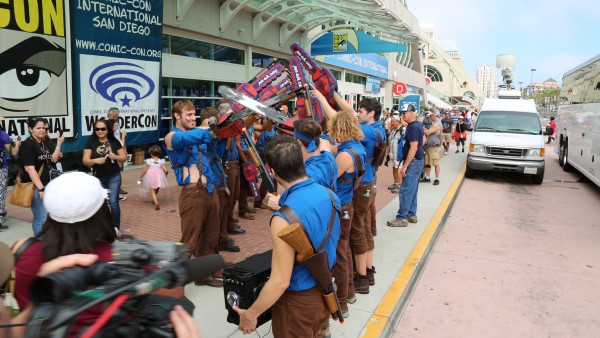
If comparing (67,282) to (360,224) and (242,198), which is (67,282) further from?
(242,198)

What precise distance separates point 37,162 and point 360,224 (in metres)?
4.04

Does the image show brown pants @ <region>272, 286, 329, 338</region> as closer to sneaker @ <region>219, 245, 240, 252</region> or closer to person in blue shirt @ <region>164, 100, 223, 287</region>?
person in blue shirt @ <region>164, 100, 223, 287</region>

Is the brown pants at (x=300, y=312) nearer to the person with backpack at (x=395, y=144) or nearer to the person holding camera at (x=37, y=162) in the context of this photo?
the person holding camera at (x=37, y=162)

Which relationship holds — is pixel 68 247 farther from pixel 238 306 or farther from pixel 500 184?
pixel 500 184

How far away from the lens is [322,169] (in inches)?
122

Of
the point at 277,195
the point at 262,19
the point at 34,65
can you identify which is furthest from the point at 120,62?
the point at 277,195

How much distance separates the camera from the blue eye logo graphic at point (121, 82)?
31.6 ft

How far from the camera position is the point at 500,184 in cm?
1148

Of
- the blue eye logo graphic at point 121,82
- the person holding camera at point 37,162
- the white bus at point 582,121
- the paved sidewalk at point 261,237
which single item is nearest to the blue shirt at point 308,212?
the paved sidewalk at point 261,237

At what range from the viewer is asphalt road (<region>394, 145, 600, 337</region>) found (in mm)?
4035

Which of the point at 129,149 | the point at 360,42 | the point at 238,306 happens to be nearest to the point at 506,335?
the point at 238,306

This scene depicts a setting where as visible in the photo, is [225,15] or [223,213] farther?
[225,15]

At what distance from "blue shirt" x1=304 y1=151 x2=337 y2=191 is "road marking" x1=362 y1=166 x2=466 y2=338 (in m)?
1.46

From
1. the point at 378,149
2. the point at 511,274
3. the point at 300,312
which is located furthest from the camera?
the point at 511,274
